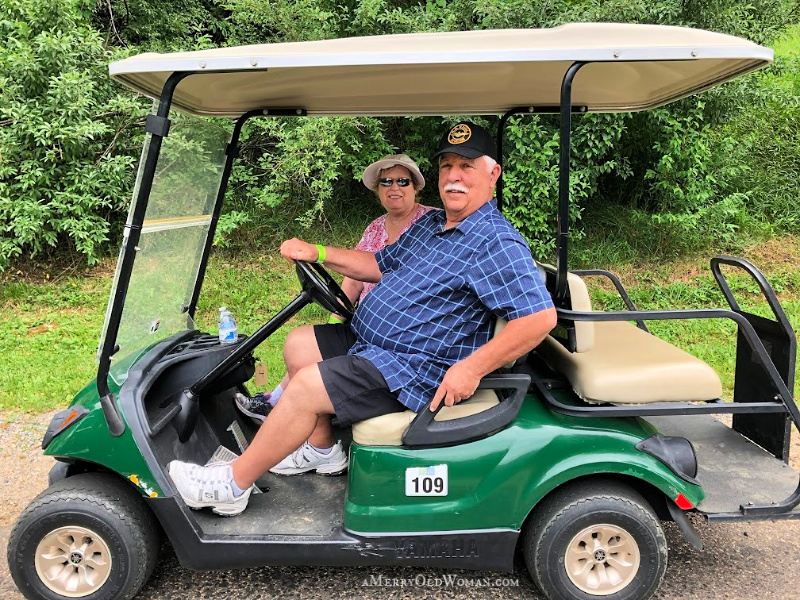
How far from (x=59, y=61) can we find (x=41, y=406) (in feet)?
12.5

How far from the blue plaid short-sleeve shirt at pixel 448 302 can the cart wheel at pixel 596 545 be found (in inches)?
24.6

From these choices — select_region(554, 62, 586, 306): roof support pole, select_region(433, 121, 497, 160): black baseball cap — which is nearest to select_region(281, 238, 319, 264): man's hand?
select_region(433, 121, 497, 160): black baseball cap

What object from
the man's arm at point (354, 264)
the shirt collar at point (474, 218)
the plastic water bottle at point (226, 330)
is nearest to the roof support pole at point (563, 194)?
the shirt collar at point (474, 218)

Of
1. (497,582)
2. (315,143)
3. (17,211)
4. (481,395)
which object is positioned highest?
(315,143)

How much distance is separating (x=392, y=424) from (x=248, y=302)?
4.36 m

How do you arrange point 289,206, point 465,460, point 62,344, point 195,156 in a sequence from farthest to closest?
point 289,206 < point 62,344 < point 195,156 < point 465,460

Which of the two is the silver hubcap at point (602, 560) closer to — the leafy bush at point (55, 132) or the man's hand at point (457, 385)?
the man's hand at point (457, 385)

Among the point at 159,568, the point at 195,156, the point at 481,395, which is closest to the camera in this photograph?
the point at 481,395

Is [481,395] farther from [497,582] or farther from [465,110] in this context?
[465,110]

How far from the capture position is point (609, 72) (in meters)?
2.43

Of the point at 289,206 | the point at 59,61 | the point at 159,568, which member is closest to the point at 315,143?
the point at 289,206

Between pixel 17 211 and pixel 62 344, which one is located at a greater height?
pixel 17 211

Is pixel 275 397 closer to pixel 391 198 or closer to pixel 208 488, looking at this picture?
pixel 208 488

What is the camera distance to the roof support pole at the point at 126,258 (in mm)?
2080
